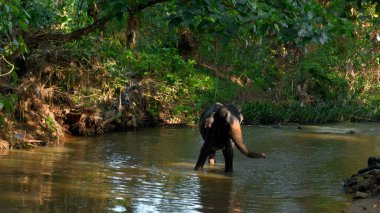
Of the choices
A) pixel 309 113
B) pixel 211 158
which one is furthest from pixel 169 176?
pixel 309 113

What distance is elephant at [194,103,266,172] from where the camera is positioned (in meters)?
12.1

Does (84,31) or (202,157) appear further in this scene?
(202,157)

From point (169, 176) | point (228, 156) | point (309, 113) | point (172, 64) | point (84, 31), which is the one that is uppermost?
point (172, 64)

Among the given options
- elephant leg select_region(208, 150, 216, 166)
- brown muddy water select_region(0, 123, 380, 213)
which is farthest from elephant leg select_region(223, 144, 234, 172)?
elephant leg select_region(208, 150, 216, 166)

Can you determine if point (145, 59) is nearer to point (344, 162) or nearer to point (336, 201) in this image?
point (344, 162)

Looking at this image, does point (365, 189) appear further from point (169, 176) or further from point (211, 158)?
point (211, 158)

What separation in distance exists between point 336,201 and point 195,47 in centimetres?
1956

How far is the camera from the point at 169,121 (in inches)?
804

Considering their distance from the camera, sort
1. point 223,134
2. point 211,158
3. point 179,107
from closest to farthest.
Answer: point 223,134 < point 211,158 < point 179,107

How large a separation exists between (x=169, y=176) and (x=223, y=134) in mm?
1570

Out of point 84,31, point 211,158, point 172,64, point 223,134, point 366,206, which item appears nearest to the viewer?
point 366,206

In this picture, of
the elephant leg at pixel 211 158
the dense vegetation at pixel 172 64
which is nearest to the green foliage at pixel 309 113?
the dense vegetation at pixel 172 64

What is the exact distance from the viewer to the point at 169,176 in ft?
37.1

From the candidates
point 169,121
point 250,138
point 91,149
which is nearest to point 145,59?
point 169,121
